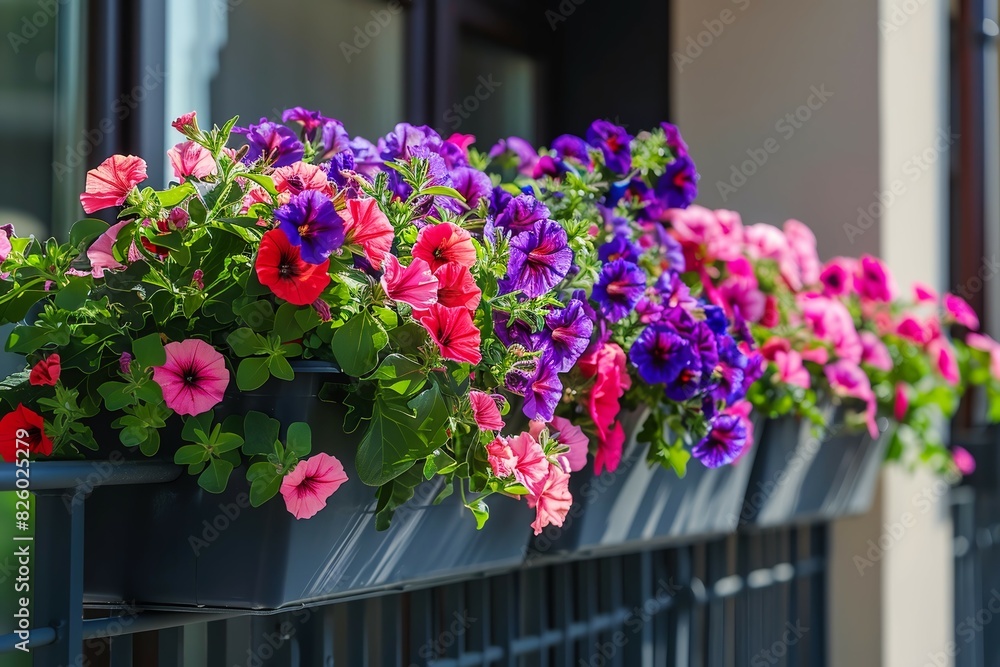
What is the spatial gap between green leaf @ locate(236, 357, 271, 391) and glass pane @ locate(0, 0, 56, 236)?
0.67 m

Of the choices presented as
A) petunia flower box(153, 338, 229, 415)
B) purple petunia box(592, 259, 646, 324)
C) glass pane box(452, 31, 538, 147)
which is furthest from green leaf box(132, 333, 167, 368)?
glass pane box(452, 31, 538, 147)

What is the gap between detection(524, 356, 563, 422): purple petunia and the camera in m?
0.82

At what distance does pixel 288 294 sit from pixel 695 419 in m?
0.53

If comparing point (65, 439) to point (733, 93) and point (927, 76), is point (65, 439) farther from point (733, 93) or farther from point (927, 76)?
point (927, 76)

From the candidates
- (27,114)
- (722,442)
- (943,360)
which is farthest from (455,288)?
(943,360)

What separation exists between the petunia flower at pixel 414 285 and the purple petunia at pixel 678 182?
1.75 feet

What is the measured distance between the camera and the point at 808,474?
160 cm

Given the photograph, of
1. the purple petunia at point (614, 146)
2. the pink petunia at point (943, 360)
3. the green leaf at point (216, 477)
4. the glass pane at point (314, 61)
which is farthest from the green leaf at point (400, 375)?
the pink petunia at point (943, 360)

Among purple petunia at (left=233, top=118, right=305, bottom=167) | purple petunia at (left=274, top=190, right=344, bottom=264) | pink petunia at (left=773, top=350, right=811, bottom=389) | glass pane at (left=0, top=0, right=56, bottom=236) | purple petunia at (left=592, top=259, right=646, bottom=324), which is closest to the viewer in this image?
purple petunia at (left=274, top=190, right=344, bottom=264)

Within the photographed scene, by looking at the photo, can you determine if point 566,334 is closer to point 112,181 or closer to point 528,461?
point 528,461

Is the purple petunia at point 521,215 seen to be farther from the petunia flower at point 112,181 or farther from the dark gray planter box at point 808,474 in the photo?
the dark gray planter box at point 808,474

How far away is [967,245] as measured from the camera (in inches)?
107

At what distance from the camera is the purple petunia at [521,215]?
842 mm

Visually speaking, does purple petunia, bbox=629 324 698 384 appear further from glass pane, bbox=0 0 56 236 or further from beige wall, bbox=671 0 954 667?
beige wall, bbox=671 0 954 667
